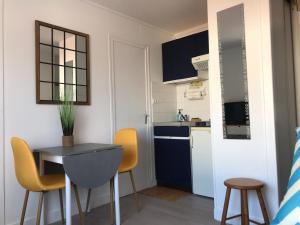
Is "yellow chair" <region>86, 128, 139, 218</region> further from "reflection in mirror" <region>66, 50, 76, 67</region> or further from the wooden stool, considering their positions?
the wooden stool

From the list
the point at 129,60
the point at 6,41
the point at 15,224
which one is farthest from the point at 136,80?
the point at 15,224

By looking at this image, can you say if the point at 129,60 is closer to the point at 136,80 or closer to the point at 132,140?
the point at 136,80

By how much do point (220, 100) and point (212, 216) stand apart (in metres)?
1.18

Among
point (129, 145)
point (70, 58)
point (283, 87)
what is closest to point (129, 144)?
point (129, 145)

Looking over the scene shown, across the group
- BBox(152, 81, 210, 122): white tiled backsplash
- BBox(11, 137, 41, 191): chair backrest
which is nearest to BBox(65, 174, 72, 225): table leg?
BBox(11, 137, 41, 191): chair backrest

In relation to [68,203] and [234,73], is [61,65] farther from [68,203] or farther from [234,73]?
[234,73]

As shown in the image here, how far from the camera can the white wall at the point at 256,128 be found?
2.11 metres

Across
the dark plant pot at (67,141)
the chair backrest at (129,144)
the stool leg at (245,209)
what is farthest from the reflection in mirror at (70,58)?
the stool leg at (245,209)

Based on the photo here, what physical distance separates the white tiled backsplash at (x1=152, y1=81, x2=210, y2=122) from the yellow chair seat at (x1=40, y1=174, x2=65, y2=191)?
184 cm

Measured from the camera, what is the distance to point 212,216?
8.24 feet

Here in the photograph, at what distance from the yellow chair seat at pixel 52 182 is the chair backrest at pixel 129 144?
0.78 meters

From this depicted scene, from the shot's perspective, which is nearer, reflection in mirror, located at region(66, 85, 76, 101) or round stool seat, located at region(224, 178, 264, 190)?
round stool seat, located at region(224, 178, 264, 190)

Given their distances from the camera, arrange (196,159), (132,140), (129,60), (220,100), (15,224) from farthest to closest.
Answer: (129,60) → (196,159) → (132,140) → (220,100) → (15,224)

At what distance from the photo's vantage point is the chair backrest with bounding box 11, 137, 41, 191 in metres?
1.94
